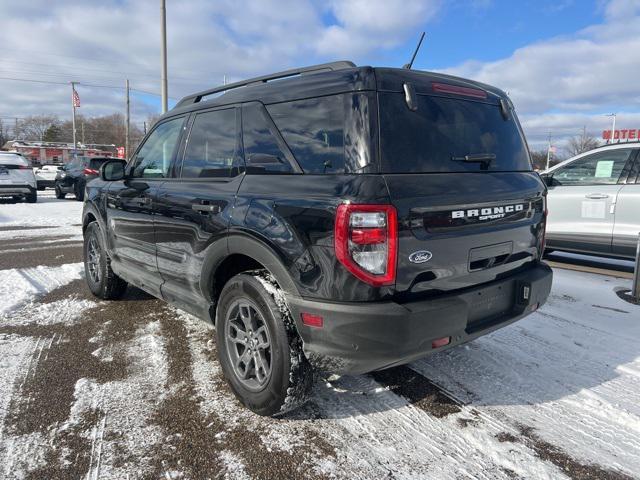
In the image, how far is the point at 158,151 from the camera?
12.9 feet

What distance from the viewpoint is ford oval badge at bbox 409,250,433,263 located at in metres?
2.24

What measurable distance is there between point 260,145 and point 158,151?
153cm

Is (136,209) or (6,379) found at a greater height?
(136,209)

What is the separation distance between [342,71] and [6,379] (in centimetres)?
306

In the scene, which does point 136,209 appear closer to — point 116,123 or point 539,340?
point 539,340

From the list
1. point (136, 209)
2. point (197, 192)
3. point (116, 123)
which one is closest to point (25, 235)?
point (136, 209)

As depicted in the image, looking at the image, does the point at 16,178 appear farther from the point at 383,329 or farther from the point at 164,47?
the point at 383,329

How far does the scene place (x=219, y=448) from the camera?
2449mm

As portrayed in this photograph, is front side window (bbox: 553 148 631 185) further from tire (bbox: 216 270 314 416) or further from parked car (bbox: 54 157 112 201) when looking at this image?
parked car (bbox: 54 157 112 201)

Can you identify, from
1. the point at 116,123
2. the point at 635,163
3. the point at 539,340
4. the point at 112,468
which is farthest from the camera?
the point at 116,123

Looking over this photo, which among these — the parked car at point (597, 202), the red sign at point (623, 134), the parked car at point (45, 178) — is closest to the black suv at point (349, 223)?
the parked car at point (597, 202)

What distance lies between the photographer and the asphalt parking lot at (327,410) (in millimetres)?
2316

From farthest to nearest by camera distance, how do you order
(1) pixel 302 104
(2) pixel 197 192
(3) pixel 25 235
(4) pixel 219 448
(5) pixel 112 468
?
(3) pixel 25 235
(2) pixel 197 192
(1) pixel 302 104
(4) pixel 219 448
(5) pixel 112 468

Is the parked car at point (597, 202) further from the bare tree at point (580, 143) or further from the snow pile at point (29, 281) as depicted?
the bare tree at point (580, 143)
